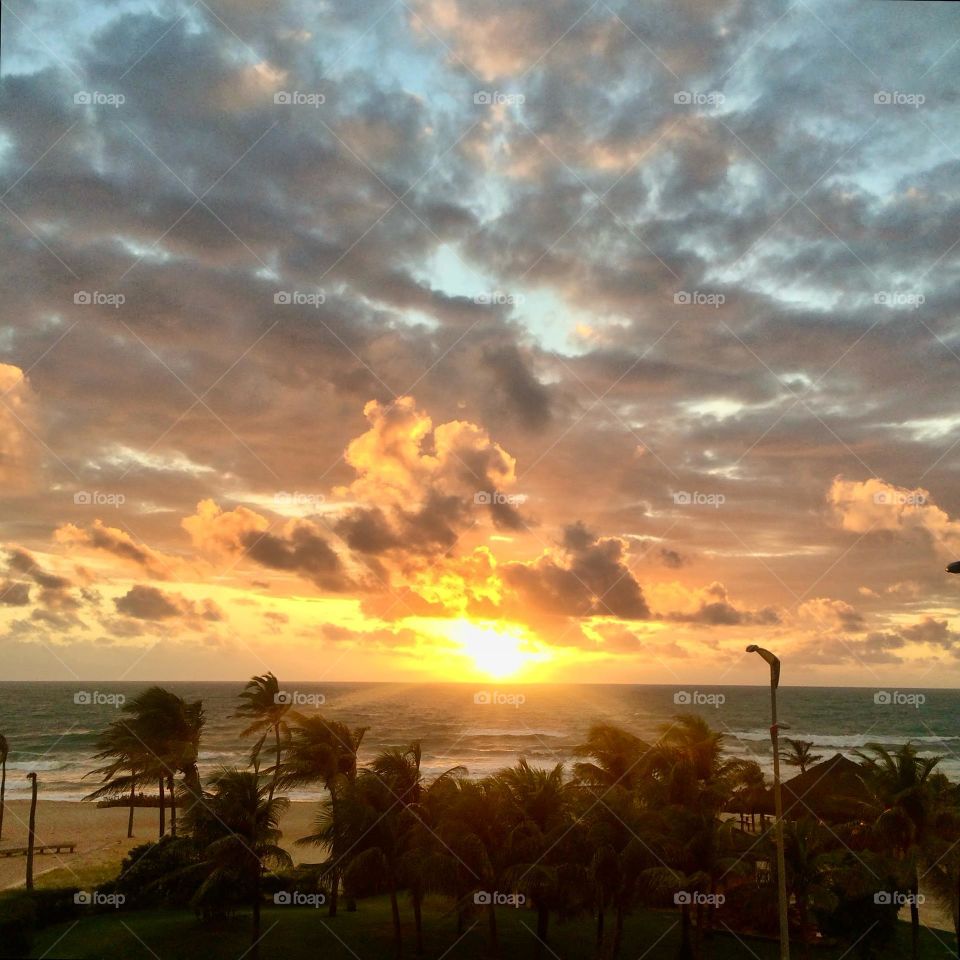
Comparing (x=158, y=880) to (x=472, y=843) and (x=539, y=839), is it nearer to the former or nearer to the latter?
(x=472, y=843)

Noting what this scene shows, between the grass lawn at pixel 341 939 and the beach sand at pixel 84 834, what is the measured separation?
7.33 m

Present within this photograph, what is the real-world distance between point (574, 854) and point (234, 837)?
1202cm

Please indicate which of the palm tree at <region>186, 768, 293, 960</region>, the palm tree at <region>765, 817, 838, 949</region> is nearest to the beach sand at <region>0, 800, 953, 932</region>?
the palm tree at <region>186, 768, 293, 960</region>

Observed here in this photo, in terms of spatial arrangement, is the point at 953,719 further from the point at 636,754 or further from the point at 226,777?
the point at 226,777

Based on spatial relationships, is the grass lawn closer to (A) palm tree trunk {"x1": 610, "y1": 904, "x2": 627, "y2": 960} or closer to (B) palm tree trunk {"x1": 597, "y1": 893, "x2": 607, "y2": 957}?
(B) palm tree trunk {"x1": 597, "y1": 893, "x2": 607, "y2": 957}

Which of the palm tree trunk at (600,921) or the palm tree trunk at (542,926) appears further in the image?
the palm tree trunk at (542,926)

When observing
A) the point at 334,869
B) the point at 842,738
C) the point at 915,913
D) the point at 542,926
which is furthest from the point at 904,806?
the point at 842,738

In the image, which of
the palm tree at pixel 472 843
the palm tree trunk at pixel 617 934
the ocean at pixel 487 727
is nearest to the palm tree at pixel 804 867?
the palm tree trunk at pixel 617 934

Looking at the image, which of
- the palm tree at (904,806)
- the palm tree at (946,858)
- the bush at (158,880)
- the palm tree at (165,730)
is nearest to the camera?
the palm tree at (946,858)

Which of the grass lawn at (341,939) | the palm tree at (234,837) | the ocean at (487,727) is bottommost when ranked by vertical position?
the ocean at (487,727)

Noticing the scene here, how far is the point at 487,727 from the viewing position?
13838 cm

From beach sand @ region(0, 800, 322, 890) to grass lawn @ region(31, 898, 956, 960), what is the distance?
24.1 feet

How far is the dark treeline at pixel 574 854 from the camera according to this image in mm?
28281

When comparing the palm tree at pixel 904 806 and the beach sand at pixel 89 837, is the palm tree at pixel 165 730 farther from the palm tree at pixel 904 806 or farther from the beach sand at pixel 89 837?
the palm tree at pixel 904 806
